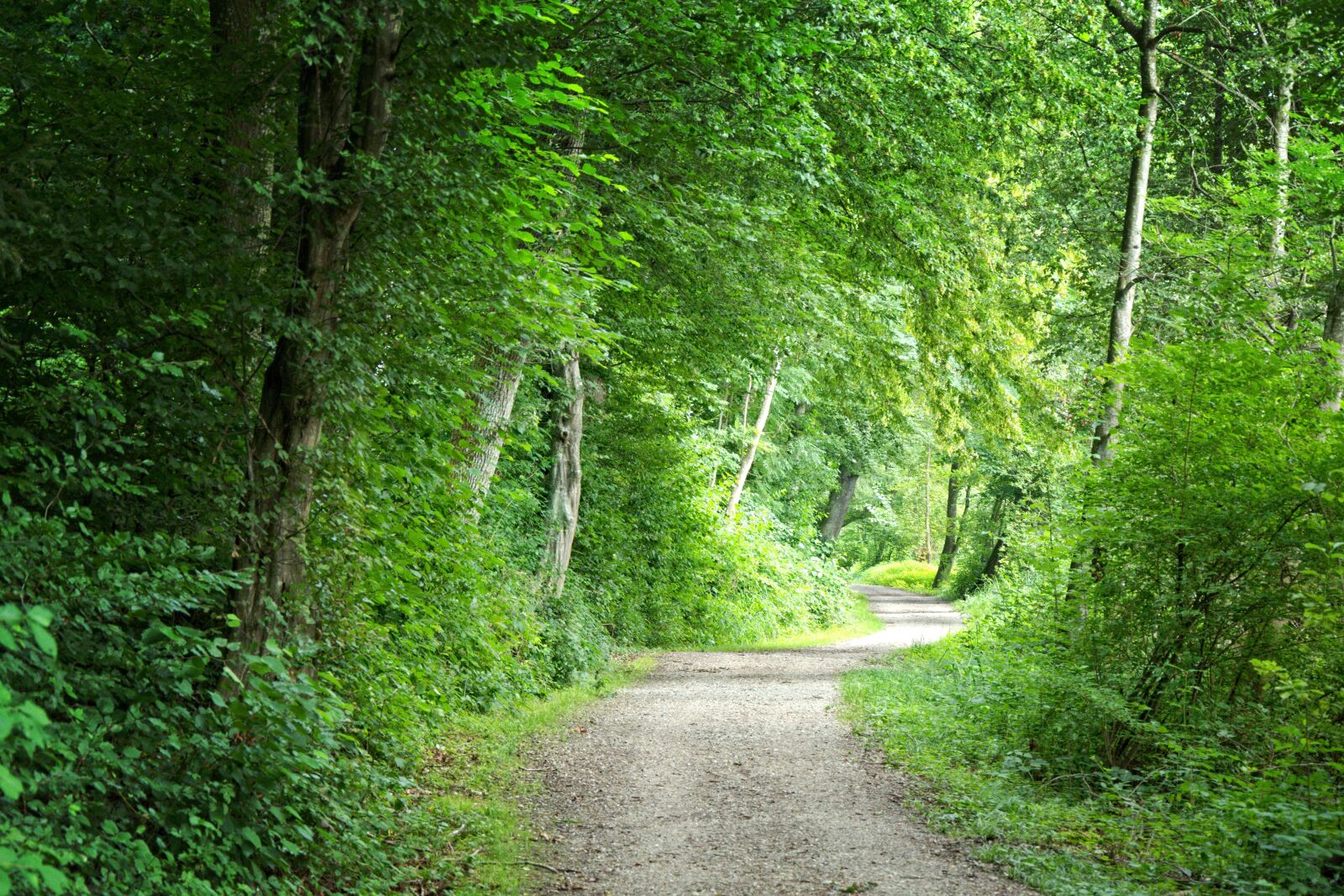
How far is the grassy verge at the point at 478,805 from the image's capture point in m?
6.54

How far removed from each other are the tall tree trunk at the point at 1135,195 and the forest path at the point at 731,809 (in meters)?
Result: 5.38

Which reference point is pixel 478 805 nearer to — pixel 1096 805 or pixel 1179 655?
pixel 1096 805

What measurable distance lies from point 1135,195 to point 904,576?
1653 inches

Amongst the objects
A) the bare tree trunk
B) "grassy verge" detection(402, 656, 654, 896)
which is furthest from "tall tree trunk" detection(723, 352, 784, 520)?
the bare tree trunk

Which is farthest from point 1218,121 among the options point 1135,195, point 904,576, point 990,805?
point 904,576

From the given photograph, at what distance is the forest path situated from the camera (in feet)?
22.1

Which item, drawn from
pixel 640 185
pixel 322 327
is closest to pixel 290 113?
pixel 322 327

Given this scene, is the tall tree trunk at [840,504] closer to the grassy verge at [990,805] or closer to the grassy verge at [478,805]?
the grassy verge at [990,805]

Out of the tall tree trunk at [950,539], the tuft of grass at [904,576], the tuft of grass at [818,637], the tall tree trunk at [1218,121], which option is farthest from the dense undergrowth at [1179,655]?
the tuft of grass at [904,576]

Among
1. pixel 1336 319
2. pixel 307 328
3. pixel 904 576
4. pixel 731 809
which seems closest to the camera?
pixel 307 328

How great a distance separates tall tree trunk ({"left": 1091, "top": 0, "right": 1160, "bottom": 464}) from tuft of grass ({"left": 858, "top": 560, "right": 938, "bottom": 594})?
120ft

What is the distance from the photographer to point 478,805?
804 cm

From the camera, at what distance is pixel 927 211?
15250 mm

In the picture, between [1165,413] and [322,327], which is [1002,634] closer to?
[1165,413]
